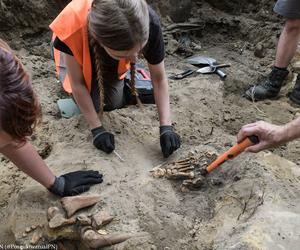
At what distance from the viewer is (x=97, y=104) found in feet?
10.5

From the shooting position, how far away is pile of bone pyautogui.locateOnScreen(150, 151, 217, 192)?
2477 mm

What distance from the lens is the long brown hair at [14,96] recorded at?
1.64 meters

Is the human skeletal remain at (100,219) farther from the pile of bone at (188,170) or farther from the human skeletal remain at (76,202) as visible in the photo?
the pile of bone at (188,170)

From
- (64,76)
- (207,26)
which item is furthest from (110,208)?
(207,26)

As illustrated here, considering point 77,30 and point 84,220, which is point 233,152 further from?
point 77,30

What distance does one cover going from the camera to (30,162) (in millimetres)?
2381

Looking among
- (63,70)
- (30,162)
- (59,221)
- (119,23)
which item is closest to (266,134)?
(119,23)

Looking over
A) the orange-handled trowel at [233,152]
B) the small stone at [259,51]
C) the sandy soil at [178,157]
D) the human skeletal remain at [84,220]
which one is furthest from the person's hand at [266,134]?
the small stone at [259,51]

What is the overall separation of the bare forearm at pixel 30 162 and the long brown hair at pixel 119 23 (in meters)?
0.68

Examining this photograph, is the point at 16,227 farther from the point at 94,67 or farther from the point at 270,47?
the point at 270,47

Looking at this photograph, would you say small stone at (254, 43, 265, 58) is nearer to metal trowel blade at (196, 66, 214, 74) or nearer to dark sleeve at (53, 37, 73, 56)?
metal trowel blade at (196, 66, 214, 74)

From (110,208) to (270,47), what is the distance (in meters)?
2.67

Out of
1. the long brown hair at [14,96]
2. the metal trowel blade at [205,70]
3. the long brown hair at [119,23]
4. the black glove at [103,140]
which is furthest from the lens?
the metal trowel blade at [205,70]

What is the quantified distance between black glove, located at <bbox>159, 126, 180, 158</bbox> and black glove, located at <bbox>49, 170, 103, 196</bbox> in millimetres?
445
